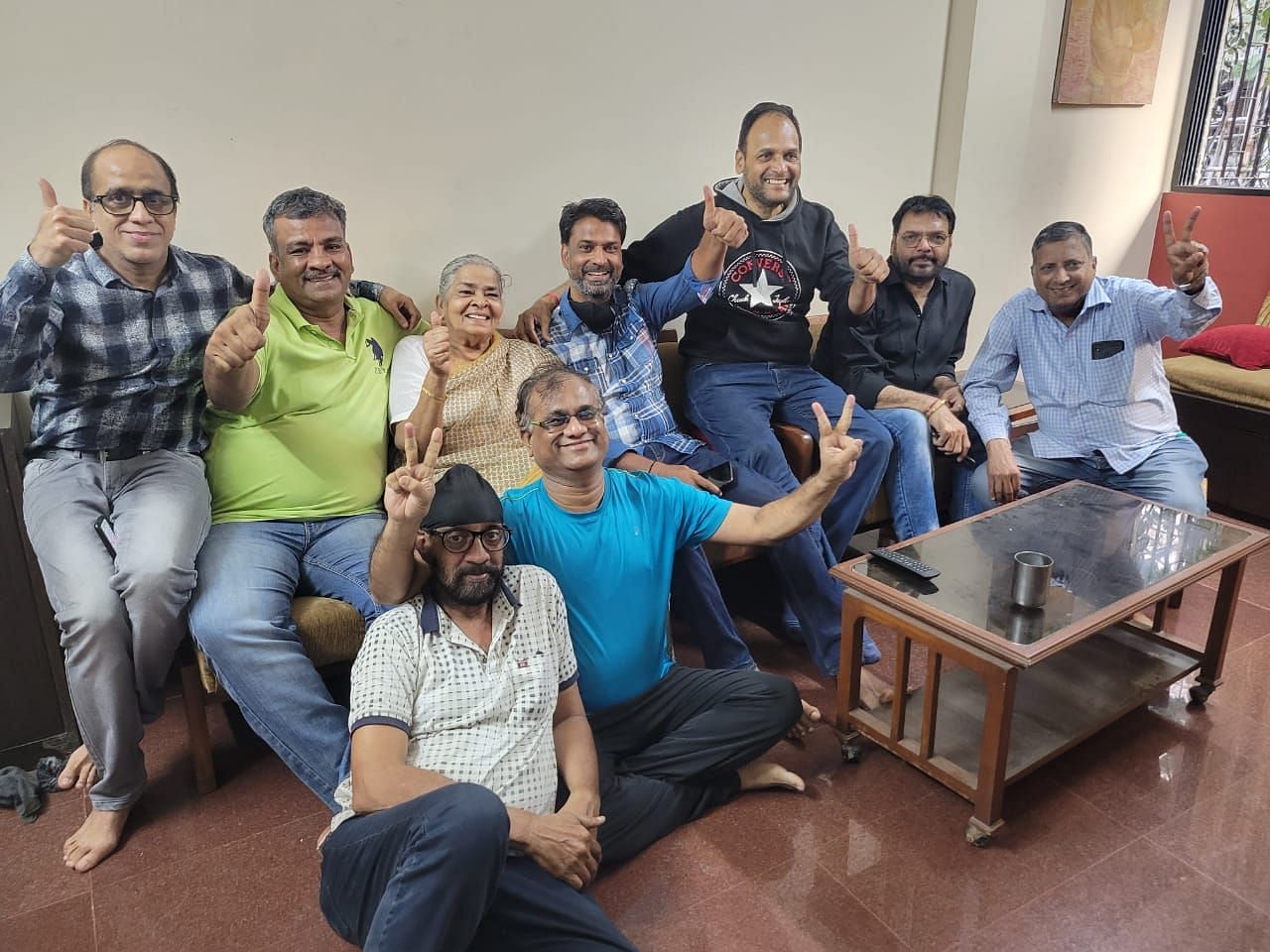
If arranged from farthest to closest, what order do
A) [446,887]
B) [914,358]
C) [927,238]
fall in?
[914,358]
[927,238]
[446,887]

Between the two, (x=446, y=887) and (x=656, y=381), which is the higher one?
(x=656, y=381)

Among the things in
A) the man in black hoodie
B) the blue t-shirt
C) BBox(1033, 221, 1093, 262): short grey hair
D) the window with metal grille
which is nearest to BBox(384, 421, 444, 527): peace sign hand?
the blue t-shirt

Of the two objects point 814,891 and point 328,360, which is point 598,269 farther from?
point 814,891

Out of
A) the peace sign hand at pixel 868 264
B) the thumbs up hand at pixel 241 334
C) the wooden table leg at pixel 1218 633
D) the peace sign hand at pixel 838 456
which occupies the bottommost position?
the wooden table leg at pixel 1218 633

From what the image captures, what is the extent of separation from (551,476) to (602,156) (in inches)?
66.7

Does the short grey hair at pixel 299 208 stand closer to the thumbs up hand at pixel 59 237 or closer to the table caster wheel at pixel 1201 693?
the thumbs up hand at pixel 59 237

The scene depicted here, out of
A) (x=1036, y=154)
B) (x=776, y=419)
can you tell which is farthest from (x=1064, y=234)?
(x=1036, y=154)

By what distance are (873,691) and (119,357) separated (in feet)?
6.52

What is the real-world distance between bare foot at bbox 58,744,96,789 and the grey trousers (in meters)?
0.21

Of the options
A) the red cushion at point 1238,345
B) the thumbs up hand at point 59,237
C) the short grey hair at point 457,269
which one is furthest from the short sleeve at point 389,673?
the red cushion at point 1238,345

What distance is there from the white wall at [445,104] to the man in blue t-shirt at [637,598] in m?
1.29

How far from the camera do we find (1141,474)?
2.97 m

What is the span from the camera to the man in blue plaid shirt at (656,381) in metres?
2.58

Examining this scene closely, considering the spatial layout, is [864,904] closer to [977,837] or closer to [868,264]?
[977,837]
